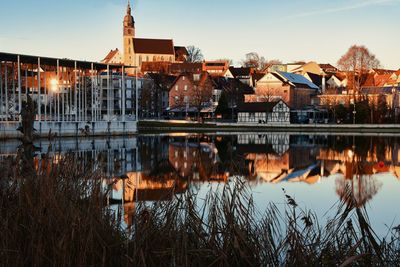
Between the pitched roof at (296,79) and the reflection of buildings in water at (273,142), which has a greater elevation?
the pitched roof at (296,79)

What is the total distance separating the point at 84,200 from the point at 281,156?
2659cm

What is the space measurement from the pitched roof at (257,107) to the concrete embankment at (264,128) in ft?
18.6

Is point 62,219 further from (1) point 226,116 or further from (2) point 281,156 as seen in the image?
(1) point 226,116

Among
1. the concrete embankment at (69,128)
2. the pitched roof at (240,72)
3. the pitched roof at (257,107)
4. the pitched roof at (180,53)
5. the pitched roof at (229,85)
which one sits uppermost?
the pitched roof at (180,53)

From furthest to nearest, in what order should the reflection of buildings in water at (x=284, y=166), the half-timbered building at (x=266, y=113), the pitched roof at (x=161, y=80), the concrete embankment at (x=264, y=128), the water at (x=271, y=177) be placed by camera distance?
the pitched roof at (x=161, y=80) < the half-timbered building at (x=266, y=113) < the concrete embankment at (x=264, y=128) < the reflection of buildings in water at (x=284, y=166) < the water at (x=271, y=177)

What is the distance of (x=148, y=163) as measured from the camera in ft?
89.4

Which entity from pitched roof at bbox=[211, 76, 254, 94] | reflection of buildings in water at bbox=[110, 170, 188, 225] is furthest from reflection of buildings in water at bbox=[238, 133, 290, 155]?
pitched roof at bbox=[211, 76, 254, 94]

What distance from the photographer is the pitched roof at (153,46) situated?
176750mm

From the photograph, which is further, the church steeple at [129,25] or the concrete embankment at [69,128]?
the church steeple at [129,25]

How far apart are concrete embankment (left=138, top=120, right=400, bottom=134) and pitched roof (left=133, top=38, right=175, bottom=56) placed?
333 ft

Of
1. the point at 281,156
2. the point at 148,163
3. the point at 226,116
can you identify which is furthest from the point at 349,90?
the point at 148,163

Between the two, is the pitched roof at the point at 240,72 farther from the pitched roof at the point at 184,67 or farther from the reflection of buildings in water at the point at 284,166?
the reflection of buildings in water at the point at 284,166

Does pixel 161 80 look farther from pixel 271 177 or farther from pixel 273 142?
pixel 271 177

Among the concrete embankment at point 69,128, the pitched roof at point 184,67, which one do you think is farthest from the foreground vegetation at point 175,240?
the pitched roof at point 184,67
